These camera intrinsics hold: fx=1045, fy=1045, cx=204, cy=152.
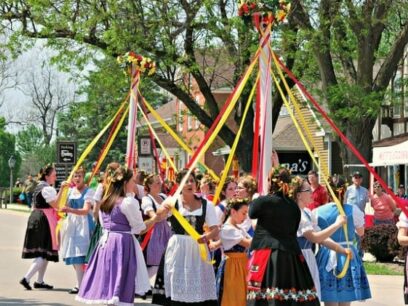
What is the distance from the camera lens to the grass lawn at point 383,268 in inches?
664

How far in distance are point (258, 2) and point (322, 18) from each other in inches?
584

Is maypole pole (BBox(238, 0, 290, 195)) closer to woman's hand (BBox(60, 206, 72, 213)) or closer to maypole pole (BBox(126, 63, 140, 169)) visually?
woman's hand (BBox(60, 206, 72, 213))

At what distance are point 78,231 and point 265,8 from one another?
4589 mm

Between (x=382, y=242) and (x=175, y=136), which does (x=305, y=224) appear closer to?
(x=175, y=136)

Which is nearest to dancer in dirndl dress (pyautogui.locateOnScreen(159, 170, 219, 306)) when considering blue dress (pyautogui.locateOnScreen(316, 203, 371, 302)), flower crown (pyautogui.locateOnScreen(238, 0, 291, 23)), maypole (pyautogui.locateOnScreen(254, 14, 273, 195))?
maypole (pyautogui.locateOnScreen(254, 14, 273, 195))

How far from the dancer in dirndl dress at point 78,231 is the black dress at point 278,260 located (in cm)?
516

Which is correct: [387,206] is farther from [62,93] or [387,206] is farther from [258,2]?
[62,93]

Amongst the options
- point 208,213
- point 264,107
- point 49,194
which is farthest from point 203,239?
point 49,194

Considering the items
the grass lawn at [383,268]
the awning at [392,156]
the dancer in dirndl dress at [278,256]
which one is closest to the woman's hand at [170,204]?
the dancer in dirndl dress at [278,256]

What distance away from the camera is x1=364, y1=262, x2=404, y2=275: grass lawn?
16859mm

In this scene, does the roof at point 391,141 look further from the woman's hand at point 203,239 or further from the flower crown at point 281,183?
the flower crown at point 281,183

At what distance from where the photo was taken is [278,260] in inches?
336

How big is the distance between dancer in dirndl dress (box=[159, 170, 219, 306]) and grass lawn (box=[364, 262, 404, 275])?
24.5ft

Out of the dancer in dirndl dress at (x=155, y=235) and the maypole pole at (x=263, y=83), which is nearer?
the maypole pole at (x=263, y=83)
